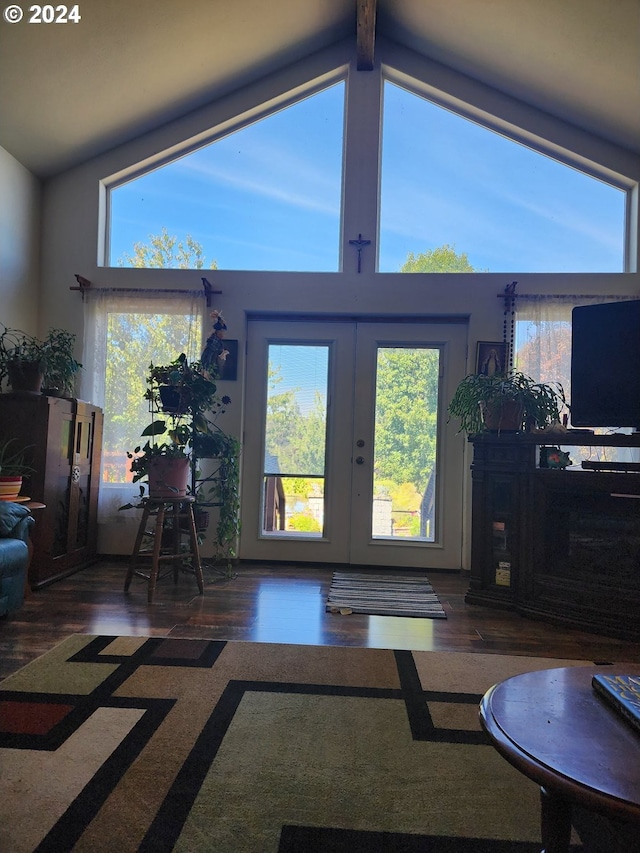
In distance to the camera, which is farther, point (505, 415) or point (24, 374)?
point (24, 374)

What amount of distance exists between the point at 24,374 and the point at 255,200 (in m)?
2.27

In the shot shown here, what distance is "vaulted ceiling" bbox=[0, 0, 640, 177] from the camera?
310cm

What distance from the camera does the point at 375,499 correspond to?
13.5ft

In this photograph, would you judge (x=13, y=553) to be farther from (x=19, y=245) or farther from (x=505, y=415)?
(x=505, y=415)

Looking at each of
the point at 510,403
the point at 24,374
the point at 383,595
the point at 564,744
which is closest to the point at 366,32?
the point at 510,403

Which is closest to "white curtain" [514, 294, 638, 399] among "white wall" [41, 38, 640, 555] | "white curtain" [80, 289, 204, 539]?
"white wall" [41, 38, 640, 555]

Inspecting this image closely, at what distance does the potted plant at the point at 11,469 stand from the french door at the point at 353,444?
1613 millimetres

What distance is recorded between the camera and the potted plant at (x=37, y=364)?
3.34 m

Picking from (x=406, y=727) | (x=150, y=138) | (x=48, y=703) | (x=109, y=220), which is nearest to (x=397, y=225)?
(x=150, y=138)

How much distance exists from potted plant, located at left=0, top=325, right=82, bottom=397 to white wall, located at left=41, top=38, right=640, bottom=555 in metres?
0.46

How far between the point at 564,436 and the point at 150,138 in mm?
3959

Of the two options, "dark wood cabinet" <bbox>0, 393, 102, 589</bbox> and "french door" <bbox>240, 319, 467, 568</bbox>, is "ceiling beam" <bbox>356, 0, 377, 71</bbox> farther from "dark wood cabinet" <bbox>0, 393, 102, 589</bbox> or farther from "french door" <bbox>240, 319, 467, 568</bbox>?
"dark wood cabinet" <bbox>0, 393, 102, 589</bbox>

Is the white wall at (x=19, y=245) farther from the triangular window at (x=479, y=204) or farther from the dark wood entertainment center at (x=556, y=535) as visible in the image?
the dark wood entertainment center at (x=556, y=535)

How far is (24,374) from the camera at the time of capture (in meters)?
3.33
